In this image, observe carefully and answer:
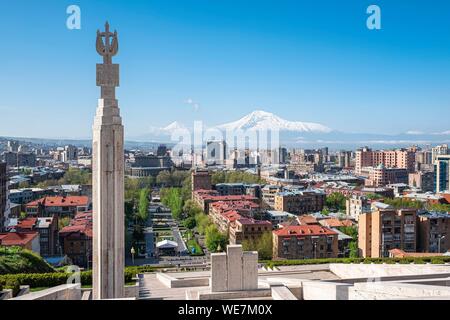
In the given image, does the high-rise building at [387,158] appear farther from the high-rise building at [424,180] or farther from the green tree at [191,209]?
the green tree at [191,209]

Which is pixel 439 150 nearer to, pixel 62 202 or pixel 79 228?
pixel 62 202

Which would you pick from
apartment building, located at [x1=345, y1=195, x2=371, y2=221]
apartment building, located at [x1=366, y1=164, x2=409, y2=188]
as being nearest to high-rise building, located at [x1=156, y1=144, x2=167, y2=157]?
apartment building, located at [x1=366, y1=164, x2=409, y2=188]

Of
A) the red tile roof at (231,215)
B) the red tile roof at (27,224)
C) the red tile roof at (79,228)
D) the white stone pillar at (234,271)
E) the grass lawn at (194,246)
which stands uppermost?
the white stone pillar at (234,271)

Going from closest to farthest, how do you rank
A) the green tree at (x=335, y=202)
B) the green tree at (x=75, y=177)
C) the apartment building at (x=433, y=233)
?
the apartment building at (x=433, y=233), the green tree at (x=335, y=202), the green tree at (x=75, y=177)

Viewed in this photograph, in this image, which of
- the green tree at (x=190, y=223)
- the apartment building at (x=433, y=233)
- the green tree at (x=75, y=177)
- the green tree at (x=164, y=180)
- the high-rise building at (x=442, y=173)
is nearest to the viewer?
the apartment building at (x=433, y=233)

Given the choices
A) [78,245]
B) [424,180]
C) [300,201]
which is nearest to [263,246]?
[78,245]

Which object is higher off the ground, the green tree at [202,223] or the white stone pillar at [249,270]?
the white stone pillar at [249,270]

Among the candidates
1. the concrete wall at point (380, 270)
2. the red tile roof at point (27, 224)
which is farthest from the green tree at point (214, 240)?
the concrete wall at point (380, 270)

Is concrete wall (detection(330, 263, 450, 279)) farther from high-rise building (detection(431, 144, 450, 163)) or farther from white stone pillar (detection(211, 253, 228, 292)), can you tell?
high-rise building (detection(431, 144, 450, 163))
